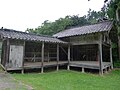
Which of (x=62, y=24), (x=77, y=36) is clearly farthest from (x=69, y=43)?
(x=62, y=24)

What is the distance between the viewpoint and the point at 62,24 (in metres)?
31.2

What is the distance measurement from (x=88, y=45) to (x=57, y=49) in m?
5.67

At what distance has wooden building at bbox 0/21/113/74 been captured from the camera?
12453 mm

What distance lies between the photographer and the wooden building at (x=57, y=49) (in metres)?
12.5

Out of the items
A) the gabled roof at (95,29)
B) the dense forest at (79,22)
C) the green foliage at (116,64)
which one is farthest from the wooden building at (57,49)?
the dense forest at (79,22)

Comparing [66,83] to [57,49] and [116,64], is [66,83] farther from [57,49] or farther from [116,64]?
[116,64]

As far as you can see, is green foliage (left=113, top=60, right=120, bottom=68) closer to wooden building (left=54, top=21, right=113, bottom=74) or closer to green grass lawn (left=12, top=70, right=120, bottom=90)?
wooden building (left=54, top=21, right=113, bottom=74)

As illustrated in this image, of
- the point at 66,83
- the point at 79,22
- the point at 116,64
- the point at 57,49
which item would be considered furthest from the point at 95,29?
the point at 79,22

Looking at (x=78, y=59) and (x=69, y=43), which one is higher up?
(x=69, y=43)

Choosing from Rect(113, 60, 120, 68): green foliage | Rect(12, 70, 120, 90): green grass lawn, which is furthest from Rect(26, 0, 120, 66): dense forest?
Rect(12, 70, 120, 90): green grass lawn

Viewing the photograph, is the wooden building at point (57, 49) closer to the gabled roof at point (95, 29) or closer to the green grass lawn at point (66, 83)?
the gabled roof at point (95, 29)

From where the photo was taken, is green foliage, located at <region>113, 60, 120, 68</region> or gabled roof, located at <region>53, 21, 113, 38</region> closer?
gabled roof, located at <region>53, 21, 113, 38</region>

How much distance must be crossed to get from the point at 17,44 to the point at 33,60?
5.49m

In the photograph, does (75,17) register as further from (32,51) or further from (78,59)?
(32,51)
